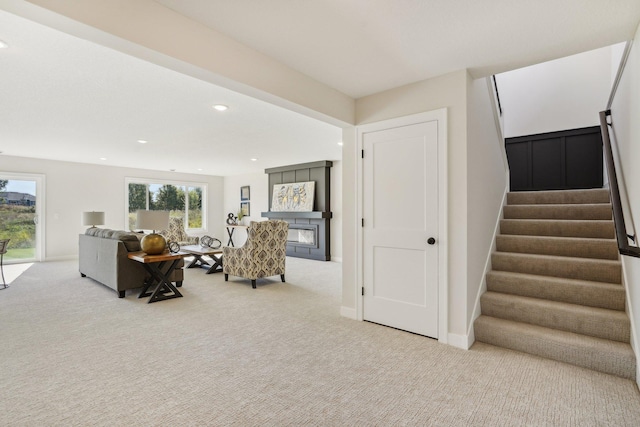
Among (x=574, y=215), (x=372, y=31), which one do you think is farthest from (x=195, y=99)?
(x=574, y=215)

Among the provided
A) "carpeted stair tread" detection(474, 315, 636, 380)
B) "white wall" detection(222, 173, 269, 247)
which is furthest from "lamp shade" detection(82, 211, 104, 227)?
"carpeted stair tread" detection(474, 315, 636, 380)

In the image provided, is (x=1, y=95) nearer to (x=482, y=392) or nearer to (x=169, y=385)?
(x=169, y=385)

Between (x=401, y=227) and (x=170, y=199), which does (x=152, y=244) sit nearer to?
(x=401, y=227)

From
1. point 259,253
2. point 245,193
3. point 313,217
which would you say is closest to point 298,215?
point 313,217

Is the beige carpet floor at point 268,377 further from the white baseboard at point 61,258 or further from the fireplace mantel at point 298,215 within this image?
the white baseboard at point 61,258

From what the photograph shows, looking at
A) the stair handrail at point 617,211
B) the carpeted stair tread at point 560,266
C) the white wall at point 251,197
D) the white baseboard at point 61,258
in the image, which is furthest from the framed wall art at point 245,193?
the stair handrail at point 617,211

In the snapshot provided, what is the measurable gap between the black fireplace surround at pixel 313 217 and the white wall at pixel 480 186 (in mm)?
4333

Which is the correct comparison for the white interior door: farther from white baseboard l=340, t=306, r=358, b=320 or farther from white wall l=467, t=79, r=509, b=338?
white wall l=467, t=79, r=509, b=338

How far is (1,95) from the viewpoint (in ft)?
11.1

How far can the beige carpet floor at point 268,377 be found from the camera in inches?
70.5

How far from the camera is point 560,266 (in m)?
2.95

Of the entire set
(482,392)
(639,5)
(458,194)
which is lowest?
(482,392)

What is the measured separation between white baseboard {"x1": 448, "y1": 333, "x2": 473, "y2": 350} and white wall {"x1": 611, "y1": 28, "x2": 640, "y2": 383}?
1004 millimetres

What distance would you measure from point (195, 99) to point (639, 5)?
3.65m
